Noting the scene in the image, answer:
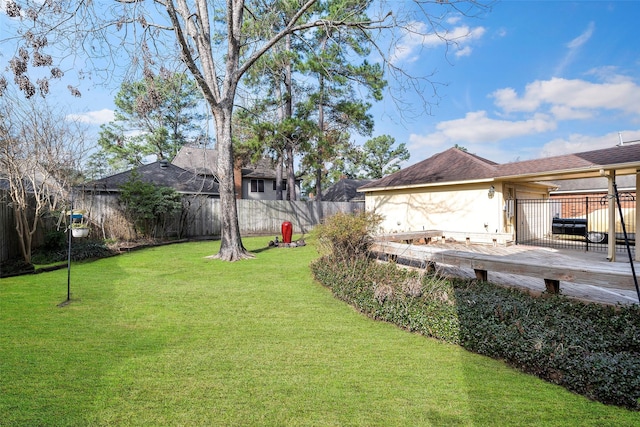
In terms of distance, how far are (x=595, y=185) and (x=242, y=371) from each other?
21.1 meters

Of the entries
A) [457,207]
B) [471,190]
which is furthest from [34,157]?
[471,190]

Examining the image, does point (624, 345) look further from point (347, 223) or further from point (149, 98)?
point (149, 98)

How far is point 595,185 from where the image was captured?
1703cm

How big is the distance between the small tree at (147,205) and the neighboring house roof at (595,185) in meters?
17.8

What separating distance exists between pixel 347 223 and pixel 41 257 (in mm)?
8265

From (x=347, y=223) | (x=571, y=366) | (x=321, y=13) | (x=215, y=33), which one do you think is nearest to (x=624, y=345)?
(x=571, y=366)

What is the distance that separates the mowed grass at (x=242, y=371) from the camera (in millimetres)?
2361

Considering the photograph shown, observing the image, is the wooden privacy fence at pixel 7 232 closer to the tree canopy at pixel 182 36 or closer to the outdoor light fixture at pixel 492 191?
the tree canopy at pixel 182 36

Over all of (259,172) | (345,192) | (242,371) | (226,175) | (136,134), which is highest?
(136,134)

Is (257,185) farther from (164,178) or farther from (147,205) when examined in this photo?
(147,205)

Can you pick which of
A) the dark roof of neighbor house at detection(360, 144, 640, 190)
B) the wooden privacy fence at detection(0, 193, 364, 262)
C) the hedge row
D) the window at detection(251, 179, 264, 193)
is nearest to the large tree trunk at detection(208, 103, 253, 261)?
the wooden privacy fence at detection(0, 193, 364, 262)

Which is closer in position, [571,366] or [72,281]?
[571,366]

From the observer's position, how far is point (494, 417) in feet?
7.86

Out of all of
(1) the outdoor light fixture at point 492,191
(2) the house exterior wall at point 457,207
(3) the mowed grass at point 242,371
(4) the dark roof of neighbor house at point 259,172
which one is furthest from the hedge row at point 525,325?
(4) the dark roof of neighbor house at point 259,172
